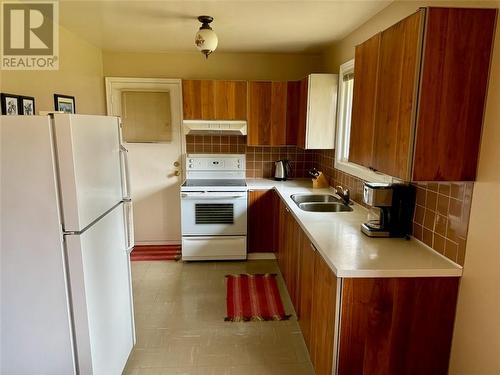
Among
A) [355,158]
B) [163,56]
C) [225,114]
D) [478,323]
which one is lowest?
[478,323]

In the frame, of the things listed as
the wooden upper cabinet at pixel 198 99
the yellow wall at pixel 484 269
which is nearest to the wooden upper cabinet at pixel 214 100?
the wooden upper cabinet at pixel 198 99

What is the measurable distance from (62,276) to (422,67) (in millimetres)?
1758

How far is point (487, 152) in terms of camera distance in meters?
1.40

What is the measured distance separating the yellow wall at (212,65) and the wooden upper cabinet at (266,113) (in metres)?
0.39

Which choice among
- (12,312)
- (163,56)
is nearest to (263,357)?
(12,312)

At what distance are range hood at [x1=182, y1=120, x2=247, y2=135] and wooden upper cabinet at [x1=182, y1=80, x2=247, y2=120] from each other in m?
0.06

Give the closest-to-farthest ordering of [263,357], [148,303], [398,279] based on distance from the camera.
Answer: [398,279], [263,357], [148,303]

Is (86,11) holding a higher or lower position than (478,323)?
higher

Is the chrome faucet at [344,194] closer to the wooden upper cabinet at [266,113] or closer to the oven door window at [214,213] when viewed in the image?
the wooden upper cabinet at [266,113]

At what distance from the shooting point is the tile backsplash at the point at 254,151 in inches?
158

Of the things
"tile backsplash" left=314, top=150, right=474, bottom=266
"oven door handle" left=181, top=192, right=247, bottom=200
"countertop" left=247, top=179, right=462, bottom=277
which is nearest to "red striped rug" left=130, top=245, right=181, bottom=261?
"oven door handle" left=181, top=192, right=247, bottom=200

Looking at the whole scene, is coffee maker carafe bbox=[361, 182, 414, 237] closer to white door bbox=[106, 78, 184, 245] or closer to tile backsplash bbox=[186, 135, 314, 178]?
tile backsplash bbox=[186, 135, 314, 178]

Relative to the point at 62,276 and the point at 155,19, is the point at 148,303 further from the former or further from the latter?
the point at 155,19

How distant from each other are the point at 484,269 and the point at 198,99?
9.85 ft
